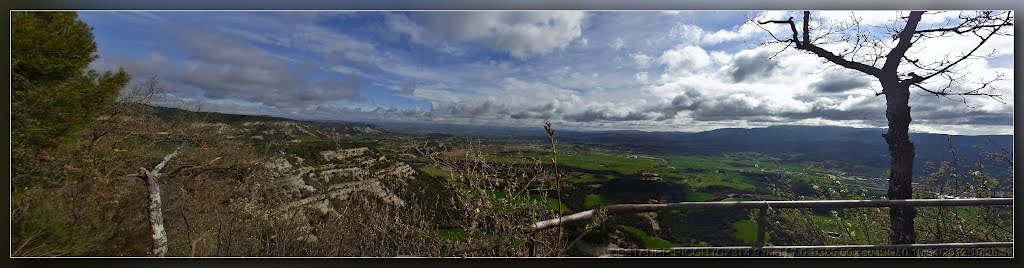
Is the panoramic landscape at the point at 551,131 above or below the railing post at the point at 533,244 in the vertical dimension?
above

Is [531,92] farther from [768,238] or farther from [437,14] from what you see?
[768,238]

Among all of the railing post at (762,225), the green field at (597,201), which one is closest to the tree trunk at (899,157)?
the railing post at (762,225)

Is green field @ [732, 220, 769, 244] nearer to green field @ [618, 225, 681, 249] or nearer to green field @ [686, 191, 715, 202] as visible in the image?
green field @ [686, 191, 715, 202]

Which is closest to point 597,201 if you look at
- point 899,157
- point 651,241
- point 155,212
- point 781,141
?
point 651,241

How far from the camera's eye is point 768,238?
3006mm

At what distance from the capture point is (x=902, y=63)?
9.77 ft

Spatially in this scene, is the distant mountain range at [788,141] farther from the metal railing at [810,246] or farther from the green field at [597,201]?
the green field at [597,201]

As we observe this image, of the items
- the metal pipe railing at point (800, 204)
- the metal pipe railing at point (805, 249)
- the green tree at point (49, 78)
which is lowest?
the metal pipe railing at point (805, 249)

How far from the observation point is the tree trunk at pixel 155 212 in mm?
3284

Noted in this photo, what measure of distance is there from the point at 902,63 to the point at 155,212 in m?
5.89

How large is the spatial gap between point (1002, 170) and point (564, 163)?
3.06 meters

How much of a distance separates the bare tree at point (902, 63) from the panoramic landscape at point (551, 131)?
1 centimetres

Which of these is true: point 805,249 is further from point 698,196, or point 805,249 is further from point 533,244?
point 533,244

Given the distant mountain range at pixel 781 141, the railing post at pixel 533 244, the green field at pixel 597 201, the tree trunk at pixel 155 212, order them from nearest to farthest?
the railing post at pixel 533 244
the green field at pixel 597 201
the distant mountain range at pixel 781 141
the tree trunk at pixel 155 212
